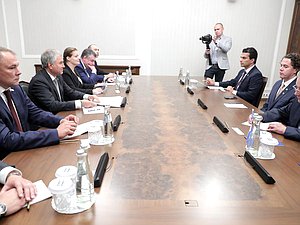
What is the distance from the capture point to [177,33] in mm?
5328

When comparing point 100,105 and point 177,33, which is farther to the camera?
point 177,33

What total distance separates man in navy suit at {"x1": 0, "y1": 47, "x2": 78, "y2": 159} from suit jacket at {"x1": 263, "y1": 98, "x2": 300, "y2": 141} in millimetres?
1402

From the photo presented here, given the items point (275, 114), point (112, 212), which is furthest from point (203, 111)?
point (112, 212)

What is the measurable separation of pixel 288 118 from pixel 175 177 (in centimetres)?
146

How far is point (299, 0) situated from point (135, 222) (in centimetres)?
555

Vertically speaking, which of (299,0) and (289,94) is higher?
(299,0)

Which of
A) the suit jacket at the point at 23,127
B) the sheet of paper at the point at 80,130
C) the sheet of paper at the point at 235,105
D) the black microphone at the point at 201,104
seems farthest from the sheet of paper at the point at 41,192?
the sheet of paper at the point at 235,105

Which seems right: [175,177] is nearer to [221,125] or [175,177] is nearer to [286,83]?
[221,125]

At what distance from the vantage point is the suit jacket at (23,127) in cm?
146

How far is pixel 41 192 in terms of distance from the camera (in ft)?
3.53

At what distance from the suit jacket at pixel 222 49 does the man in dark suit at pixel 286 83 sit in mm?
2253

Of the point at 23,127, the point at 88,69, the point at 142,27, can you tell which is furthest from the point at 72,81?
the point at 142,27

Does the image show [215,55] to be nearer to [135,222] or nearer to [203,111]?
[203,111]

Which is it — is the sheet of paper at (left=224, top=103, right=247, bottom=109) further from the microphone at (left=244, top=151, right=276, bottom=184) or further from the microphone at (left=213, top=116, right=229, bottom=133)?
the microphone at (left=244, top=151, right=276, bottom=184)
